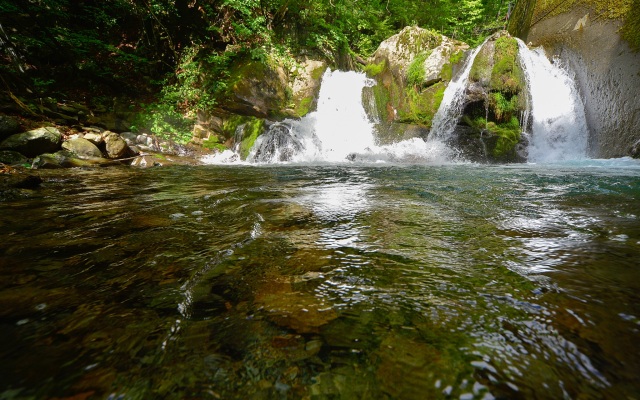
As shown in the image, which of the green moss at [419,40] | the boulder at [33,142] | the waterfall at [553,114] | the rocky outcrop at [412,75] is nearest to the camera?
the boulder at [33,142]

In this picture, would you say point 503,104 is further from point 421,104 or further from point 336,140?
point 336,140

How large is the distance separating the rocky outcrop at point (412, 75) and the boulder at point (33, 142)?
923cm

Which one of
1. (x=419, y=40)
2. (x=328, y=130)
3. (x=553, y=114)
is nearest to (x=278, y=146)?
(x=328, y=130)

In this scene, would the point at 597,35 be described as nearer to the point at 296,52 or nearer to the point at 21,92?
the point at 296,52

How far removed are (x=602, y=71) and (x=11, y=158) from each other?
14.0 m

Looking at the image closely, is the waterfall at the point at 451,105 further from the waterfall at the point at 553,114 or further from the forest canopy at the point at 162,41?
the forest canopy at the point at 162,41

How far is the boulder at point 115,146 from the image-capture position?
23.6 ft

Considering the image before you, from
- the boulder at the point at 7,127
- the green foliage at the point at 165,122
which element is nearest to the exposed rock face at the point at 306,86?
the green foliage at the point at 165,122

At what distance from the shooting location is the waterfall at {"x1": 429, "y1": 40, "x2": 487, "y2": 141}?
29.9 feet

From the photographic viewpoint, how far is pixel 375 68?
12.2 m

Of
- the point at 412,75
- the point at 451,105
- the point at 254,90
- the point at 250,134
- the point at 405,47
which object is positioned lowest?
the point at 250,134

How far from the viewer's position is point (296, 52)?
496 inches

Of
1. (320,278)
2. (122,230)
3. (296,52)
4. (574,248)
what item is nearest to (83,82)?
(296,52)

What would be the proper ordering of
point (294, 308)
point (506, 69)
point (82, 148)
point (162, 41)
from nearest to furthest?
point (294, 308) < point (82, 148) < point (506, 69) < point (162, 41)
